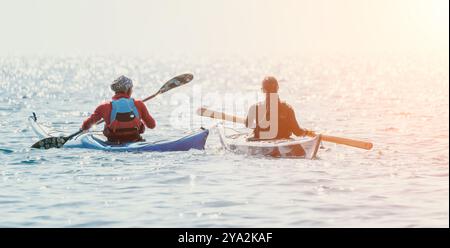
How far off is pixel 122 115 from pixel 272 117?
2.41 meters

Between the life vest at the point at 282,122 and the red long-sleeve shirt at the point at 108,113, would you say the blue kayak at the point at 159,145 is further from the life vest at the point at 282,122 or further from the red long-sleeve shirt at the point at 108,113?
the life vest at the point at 282,122

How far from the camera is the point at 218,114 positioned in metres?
16.2

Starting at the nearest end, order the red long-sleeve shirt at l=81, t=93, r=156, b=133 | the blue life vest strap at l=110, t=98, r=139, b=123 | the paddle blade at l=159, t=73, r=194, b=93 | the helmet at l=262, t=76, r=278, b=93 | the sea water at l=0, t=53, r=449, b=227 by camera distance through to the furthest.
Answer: the sea water at l=0, t=53, r=449, b=227, the helmet at l=262, t=76, r=278, b=93, the blue life vest strap at l=110, t=98, r=139, b=123, the red long-sleeve shirt at l=81, t=93, r=156, b=133, the paddle blade at l=159, t=73, r=194, b=93

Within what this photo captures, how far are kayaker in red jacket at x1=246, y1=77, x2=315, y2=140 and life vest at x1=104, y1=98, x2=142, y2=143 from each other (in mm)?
1856

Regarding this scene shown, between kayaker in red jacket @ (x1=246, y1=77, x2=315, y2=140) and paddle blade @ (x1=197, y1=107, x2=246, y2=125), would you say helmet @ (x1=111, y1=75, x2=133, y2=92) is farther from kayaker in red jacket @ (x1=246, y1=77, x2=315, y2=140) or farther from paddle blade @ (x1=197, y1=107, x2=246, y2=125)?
paddle blade @ (x1=197, y1=107, x2=246, y2=125)

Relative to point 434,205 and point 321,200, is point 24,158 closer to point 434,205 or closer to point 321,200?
point 321,200

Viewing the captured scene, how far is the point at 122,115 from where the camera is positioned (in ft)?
47.2

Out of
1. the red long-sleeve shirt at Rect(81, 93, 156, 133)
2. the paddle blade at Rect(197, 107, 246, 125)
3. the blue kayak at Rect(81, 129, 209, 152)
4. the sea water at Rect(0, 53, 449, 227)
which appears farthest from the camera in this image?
the paddle blade at Rect(197, 107, 246, 125)

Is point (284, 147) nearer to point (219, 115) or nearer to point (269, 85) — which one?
point (269, 85)

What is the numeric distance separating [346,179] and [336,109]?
1734 centimetres

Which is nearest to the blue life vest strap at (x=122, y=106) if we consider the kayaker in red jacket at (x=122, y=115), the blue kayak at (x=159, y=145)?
the kayaker in red jacket at (x=122, y=115)

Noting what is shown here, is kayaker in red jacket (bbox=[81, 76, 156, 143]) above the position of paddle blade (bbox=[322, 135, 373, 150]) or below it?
above

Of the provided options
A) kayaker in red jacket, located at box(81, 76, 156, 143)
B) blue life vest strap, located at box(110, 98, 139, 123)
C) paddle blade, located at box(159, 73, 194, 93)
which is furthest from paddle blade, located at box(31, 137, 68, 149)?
paddle blade, located at box(159, 73, 194, 93)

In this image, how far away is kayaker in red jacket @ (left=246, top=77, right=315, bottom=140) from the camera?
1379cm
